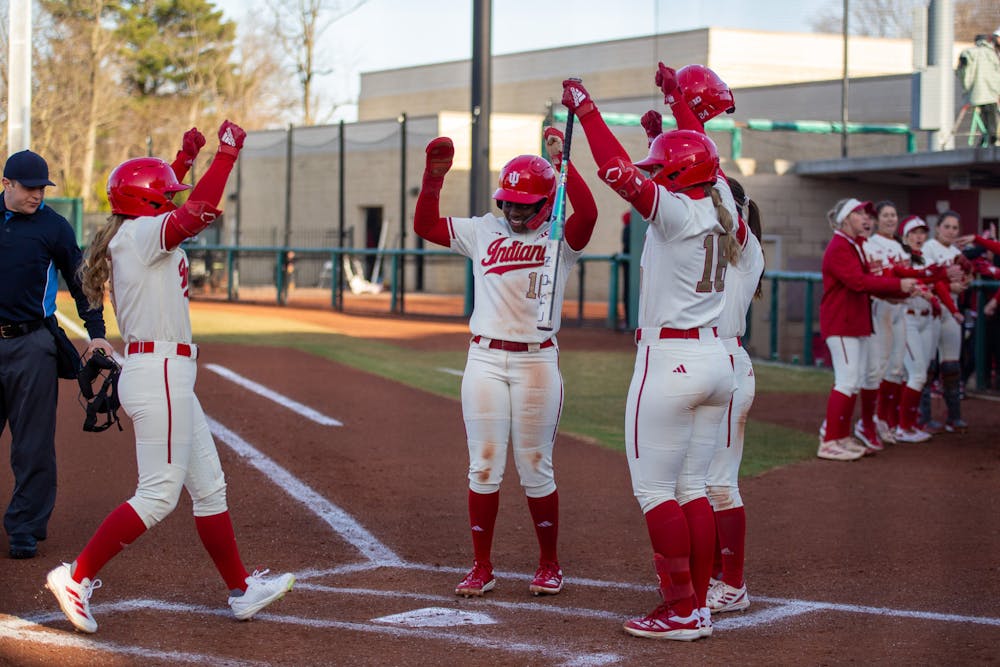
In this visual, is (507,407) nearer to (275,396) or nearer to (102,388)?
(102,388)

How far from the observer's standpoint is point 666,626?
4.90 metres

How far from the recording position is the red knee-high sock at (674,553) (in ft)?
16.2

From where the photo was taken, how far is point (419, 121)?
3403 cm

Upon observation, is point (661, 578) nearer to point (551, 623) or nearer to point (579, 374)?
point (551, 623)

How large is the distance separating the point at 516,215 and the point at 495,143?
88.8ft

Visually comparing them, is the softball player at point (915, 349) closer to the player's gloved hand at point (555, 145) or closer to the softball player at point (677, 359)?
the player's gloved hand at point (555, 145)

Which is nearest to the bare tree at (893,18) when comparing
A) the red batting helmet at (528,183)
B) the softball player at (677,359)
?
the red batting helmet at (528,183)

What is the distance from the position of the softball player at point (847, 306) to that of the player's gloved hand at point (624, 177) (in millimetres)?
4879

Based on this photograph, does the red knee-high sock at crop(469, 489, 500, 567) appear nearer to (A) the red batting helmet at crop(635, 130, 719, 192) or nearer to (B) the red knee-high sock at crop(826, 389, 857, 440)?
(A) the red batting helmet at crop(635, 130, 719, 192)

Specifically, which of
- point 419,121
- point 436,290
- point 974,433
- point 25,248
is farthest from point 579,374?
point 419,121

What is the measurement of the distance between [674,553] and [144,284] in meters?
2.34

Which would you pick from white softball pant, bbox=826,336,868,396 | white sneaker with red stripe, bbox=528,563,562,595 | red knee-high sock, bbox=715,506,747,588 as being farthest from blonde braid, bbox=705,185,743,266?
white softball pant, bbox=826,336,868,396

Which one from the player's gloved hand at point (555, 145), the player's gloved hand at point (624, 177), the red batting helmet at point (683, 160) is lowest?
the player's gloved hand at point (624, 177)

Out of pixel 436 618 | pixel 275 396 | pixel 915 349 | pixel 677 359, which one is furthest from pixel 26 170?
pixel 915 349
